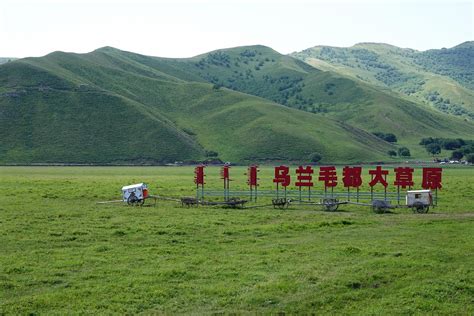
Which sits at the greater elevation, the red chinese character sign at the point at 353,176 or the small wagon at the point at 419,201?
the red chinese character sign at the point at 353,176

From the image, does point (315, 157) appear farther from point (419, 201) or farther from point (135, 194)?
point (419, 201)

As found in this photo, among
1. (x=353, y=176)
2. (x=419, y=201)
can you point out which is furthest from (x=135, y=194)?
(x=419, y=201)

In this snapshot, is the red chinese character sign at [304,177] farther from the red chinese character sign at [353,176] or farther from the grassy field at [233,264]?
the grassy field at [233,264]

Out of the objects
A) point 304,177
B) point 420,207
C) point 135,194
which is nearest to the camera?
point 420,207

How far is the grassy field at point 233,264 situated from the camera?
23031mm

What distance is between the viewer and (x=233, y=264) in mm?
29172

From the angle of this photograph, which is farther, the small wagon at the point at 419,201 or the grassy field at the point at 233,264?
the small wagon at the point at 419,201

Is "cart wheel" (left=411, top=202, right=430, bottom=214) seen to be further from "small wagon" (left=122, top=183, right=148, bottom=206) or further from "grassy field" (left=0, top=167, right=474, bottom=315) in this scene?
"small wagon" (left=122, top=183, right=148, bottom=206)

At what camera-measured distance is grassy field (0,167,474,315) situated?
75.6ft

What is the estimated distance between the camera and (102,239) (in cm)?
3700

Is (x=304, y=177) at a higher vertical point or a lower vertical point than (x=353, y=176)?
lower

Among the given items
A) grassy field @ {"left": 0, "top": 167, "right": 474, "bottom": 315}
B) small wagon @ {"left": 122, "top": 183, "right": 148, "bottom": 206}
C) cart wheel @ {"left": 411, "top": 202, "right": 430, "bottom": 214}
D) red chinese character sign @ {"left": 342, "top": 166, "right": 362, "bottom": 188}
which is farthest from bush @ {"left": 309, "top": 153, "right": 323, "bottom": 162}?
grassy field @ {"left": 0, "top": 167, "right": 474, "bottom": 315}

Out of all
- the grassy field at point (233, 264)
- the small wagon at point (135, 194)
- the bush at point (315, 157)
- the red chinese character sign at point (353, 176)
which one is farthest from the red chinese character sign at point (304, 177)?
the bush at point (315, 157)

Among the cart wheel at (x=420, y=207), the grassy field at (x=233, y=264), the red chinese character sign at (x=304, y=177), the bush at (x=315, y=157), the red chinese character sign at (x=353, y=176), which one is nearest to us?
the grassy field at (x=233, y=264)
